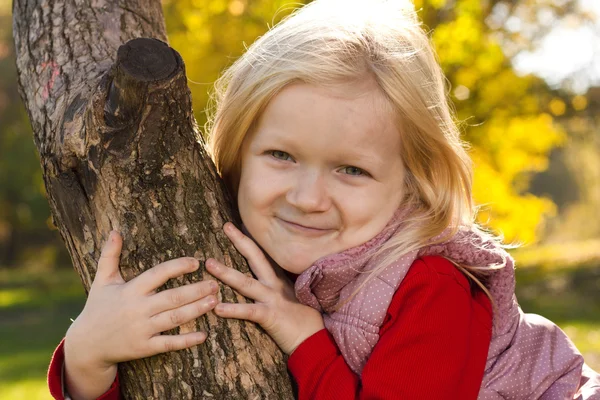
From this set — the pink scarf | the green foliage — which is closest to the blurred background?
the pink scarf

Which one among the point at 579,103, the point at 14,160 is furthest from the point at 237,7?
the point at 14,160

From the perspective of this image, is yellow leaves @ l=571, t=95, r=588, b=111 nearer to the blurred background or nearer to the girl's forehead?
the blurred background

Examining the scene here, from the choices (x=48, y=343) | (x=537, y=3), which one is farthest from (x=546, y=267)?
(x=48, y=343)

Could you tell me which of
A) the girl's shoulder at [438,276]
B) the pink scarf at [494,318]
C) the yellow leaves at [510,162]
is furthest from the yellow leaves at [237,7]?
the girl's shoulder at [438,276]

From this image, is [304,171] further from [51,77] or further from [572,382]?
[572,382]

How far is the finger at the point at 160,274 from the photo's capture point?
1.79m

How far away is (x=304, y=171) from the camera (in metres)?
1.98

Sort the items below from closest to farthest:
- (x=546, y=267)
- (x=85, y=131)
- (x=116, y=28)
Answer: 1. (x=85, y=131)
2. (x=116, y=28)
3. (x=546, y=267)

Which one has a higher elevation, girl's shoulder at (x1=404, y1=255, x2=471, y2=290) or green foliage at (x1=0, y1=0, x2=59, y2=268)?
girl's shoulder at (x1=404, y1=255, x2=471, y2=290)

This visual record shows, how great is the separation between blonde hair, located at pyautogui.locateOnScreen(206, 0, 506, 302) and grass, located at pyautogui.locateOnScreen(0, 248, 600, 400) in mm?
5597

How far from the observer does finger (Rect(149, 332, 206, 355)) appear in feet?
5.82

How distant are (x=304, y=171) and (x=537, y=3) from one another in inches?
363

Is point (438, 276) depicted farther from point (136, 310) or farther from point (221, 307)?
point (136, 310)

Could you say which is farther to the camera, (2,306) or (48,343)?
(2,306)
